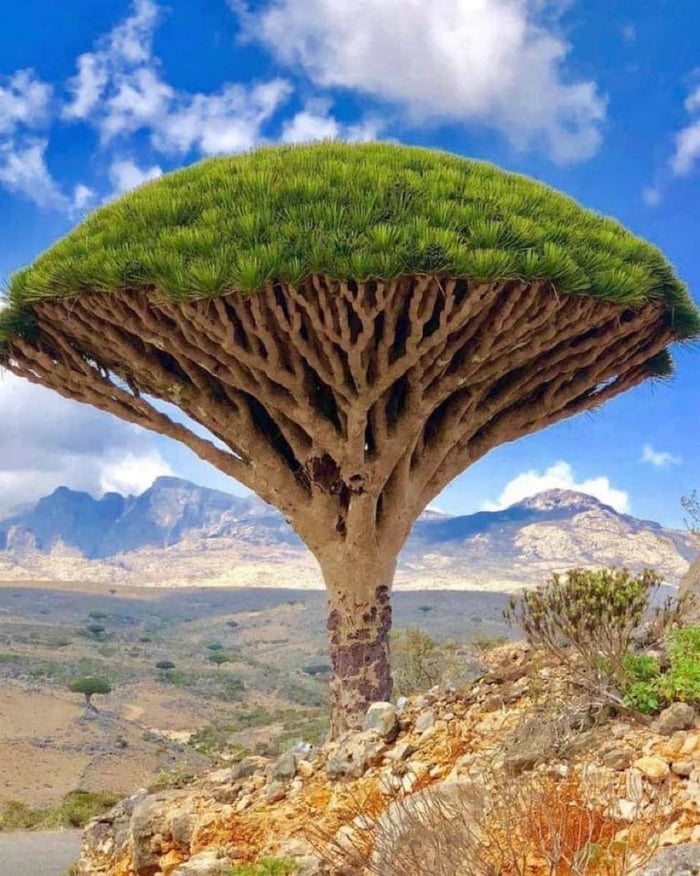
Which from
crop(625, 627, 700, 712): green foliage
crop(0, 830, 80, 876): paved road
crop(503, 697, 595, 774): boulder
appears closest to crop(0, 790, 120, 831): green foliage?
crop(0, 830, 80, 876): paved road

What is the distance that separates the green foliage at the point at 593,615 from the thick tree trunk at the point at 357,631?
2.16 m

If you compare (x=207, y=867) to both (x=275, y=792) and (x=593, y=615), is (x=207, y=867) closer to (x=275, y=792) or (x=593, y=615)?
(x=275, y=792)

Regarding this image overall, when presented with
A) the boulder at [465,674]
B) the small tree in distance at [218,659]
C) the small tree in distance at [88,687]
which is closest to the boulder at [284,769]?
the boulder at [465,674]

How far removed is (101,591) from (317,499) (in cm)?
11534

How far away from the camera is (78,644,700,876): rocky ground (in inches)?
157

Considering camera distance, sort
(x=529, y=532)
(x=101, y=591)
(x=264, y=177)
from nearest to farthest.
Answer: (x=264, y=177) → (x=101, y=591) → (x=529, y=532)

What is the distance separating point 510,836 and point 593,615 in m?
2.52

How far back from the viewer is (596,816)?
13.0 feet

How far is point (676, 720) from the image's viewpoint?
5.02 meters

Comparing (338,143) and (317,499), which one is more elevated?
(338,143)

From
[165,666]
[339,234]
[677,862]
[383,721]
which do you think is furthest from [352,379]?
[165,666]

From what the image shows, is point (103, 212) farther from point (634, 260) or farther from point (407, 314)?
point (634, 260)

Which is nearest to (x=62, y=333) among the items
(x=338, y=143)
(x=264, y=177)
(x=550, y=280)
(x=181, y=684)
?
(x=264, y=177)

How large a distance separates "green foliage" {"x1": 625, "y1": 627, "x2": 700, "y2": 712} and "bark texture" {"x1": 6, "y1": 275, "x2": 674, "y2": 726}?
9.34 feet
